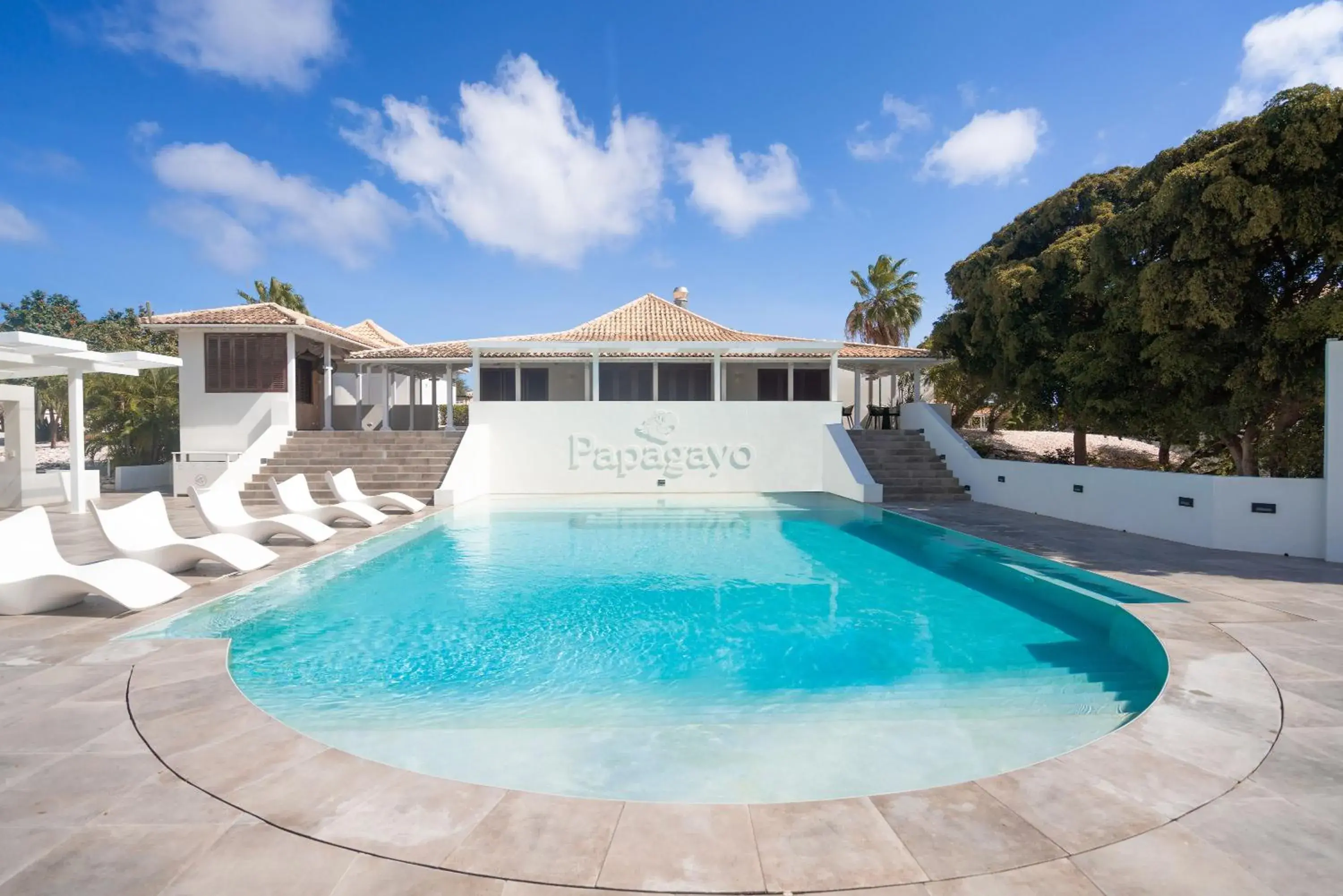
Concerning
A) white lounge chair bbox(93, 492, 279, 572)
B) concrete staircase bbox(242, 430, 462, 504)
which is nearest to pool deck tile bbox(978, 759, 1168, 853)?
white lounge chair bbox(93, 492, 279, 572)

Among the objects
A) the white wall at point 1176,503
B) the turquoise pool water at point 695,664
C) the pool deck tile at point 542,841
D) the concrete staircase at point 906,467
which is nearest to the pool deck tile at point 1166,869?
the turquoise pool water at point 695,664

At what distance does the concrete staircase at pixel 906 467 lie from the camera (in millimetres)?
16750

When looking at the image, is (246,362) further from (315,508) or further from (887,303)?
(887,303)

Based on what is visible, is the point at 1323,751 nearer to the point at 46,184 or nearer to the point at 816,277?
the point at 816,277

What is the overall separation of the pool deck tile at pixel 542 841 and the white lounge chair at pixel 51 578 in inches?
214

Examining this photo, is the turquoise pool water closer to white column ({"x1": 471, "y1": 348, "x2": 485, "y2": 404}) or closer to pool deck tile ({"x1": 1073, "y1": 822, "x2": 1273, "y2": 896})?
pool deck tile ({"x1": 1073, "y1": 822, "x2": 1273, "y2": 896})

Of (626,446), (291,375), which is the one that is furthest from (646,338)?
(291,375)

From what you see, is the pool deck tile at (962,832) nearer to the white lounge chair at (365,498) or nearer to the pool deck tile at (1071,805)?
the pool deck tile at (1071,805)

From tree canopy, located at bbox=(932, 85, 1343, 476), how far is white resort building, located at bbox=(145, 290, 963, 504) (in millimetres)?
4381

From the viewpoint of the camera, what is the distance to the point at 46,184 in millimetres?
25078

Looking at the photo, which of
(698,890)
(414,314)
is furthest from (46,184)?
(698,890)

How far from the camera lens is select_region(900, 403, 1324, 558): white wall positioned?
9109 millimetres

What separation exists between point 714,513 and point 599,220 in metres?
17.5

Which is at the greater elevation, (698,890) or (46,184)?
(46,184)
